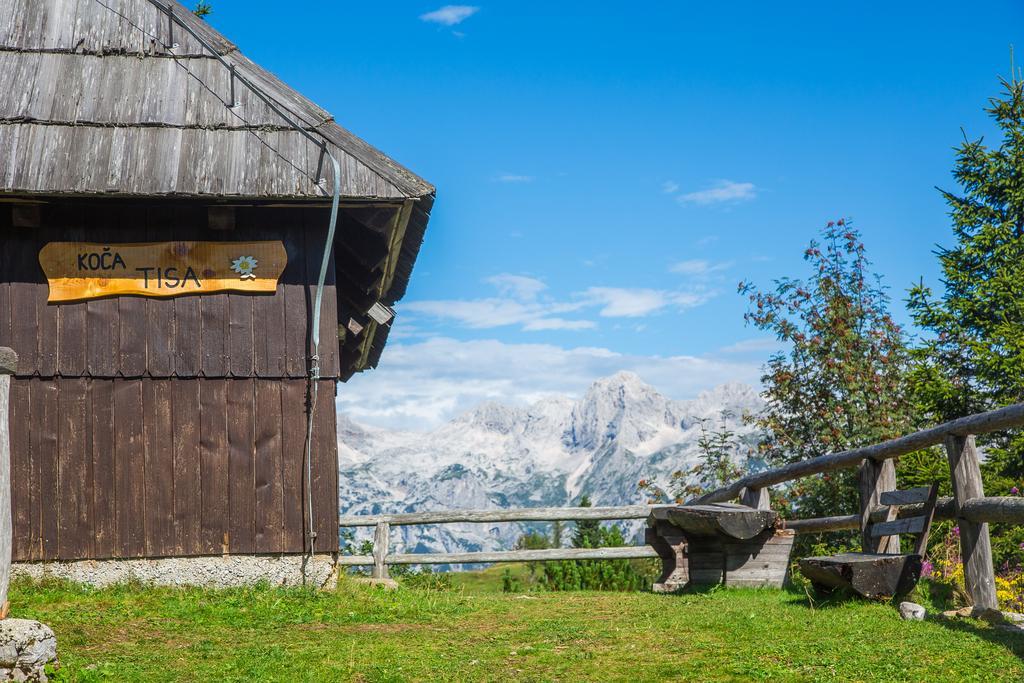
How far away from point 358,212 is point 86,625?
506 cm

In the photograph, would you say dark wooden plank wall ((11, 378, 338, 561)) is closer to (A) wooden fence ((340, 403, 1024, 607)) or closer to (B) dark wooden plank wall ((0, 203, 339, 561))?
(B) dark wooden plank wall ((0, 203, 339, 561))

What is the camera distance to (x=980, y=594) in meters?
7.89

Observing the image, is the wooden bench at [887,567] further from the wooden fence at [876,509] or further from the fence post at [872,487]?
the fence post at [872,487]

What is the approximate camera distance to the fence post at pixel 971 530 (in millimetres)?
7895

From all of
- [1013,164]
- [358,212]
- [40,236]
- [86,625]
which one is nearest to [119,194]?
[40,236]

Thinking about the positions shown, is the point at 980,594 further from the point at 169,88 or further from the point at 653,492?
the point at 653,492

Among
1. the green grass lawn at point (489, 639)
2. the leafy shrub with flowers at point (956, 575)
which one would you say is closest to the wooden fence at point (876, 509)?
the leafy shrub with flowers at point (956, 575)

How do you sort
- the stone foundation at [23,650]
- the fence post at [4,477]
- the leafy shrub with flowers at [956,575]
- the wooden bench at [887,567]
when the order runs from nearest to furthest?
the stone foundation at [23,650]
the fence post at [4,477]
the wooden bench at [887,567]
the leafy shrub with flowers at [956,575]

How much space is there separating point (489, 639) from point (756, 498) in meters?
5.46

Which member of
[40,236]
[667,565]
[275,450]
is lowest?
[667,565]

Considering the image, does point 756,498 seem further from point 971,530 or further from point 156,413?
point 156,413

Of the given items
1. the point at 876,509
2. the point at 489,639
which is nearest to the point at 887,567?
the point at 876,509

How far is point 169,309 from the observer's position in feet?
36.2

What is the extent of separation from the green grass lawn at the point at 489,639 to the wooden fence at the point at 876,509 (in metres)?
0.79
